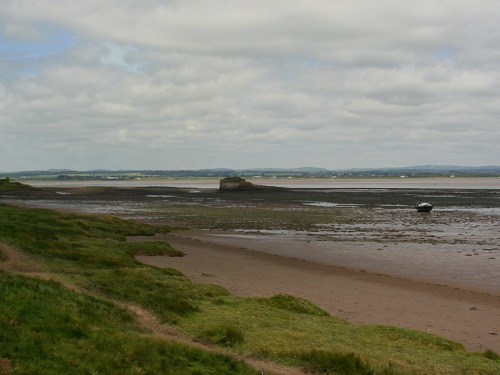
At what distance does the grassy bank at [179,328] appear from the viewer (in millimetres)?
10930

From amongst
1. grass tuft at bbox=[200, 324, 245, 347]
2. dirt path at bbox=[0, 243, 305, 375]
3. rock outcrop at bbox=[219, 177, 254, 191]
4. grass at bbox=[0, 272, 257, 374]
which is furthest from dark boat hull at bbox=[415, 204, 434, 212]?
rock outcrop at bbox=[219, 177, 254, 191]

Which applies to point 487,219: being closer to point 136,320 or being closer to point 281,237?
point 281,237

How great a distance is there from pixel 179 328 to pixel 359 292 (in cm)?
1223

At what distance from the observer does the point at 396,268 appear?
103ft

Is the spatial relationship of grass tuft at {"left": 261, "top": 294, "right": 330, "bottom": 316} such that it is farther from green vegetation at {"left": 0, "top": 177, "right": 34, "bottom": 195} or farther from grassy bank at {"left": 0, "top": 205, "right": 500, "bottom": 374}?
green vegetation at {"left": 0, "top": 177, "right": 34, "bottom": 195}

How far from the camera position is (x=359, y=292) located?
80.7 ft

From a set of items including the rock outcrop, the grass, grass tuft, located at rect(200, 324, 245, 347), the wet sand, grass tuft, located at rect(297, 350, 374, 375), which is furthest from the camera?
the rock outcrop

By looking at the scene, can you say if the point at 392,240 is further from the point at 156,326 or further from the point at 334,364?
the point at 334,364

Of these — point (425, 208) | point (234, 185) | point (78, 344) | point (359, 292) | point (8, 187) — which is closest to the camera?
point (78, 344)

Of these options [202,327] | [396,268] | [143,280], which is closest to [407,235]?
[396,268]

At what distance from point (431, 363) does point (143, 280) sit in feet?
37.2

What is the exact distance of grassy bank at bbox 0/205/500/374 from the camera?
35.9ft

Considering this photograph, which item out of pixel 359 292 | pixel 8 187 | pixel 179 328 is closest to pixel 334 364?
pixel 179 328

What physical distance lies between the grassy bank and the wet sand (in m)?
2.82
